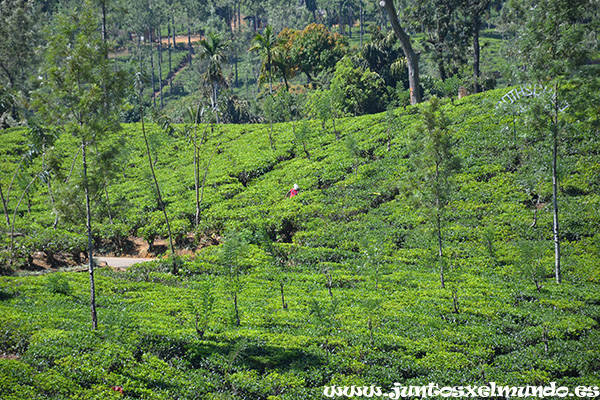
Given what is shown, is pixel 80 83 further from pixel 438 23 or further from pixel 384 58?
pixel 384 58

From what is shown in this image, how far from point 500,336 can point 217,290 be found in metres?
12.9

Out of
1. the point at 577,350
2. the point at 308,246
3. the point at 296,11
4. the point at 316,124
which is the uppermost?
the point at 296,11

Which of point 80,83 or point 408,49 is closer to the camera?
point 80,83

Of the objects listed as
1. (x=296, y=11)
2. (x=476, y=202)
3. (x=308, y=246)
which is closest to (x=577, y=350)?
(x=476, y=202)

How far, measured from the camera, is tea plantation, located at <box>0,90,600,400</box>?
1362cm

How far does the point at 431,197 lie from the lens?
2055cm

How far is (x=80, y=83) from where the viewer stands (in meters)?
15.7

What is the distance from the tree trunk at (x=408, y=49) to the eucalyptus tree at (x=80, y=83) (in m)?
30.2

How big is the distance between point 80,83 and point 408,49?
33.0 metres

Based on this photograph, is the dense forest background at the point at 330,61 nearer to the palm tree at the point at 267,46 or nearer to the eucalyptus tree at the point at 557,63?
the palm tree at the point at 267,46

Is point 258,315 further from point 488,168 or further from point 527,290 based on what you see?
point 488,168

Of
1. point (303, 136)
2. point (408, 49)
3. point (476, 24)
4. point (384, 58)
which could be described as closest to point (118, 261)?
point (303, 136)

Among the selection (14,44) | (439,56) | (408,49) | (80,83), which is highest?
(14,44)

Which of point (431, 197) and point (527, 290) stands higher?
point (431, 197)
